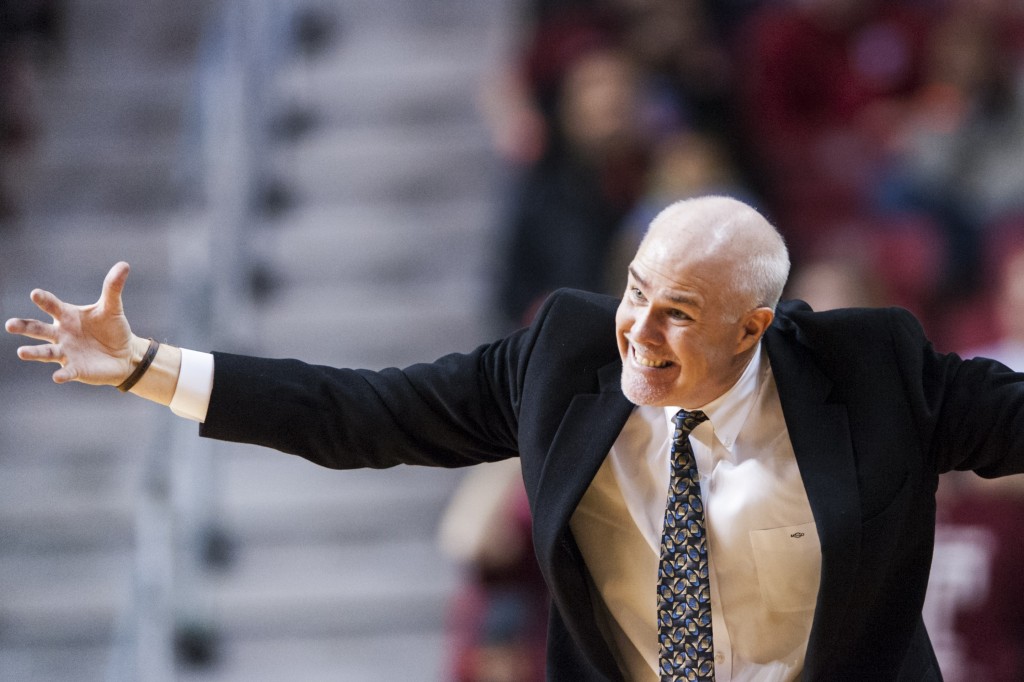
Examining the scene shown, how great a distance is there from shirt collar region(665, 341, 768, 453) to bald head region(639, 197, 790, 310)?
170mm

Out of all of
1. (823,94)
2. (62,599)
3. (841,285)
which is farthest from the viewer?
(823,94)

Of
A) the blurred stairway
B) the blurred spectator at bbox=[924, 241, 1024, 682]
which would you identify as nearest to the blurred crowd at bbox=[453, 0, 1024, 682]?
the blurred spectator at bbox=[924, 241, 1024, 682]

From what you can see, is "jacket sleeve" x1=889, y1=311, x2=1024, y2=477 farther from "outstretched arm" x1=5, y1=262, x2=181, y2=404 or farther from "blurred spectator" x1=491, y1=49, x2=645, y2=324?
"blurred spectator" x1=491, y1=49, x2=645, y2=324

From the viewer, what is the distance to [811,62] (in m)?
6.18

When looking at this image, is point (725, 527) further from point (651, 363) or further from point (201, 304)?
point (201, 304)

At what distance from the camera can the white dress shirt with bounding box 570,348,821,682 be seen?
2.56 metres

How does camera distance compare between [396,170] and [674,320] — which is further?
[396,170]

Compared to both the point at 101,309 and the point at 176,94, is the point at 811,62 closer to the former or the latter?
the point at 176,94

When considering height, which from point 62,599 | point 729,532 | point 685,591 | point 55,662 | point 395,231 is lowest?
point 55,662

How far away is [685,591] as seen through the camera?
2580mm

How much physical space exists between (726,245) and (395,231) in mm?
3721

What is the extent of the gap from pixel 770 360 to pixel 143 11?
5325 mm

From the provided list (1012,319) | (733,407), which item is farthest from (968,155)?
(733,407)

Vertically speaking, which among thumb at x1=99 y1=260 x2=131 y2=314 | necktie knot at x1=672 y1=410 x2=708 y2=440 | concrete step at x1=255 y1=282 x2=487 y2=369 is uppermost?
thumb at x1=99 y1=260 x2=131 y2=314
